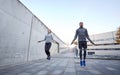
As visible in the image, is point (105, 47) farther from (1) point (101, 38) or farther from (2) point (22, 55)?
(2) point (22, 55)

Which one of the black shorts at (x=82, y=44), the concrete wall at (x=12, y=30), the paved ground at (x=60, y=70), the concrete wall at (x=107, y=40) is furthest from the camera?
the concrete wall at (x=107, y=40)

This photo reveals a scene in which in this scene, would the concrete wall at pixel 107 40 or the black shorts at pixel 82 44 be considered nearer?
the black shorts at pixel 82 44

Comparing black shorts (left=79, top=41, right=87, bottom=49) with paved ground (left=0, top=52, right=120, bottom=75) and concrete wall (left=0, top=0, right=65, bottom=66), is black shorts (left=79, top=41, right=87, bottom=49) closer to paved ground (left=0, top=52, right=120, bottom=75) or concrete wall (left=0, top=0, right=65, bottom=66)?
paved ground (left=0, top=52, right=120, bottom=75)

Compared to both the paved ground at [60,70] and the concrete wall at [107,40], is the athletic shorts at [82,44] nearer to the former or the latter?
the paved ground at [60,70]

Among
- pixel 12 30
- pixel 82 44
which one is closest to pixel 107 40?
pixel 82 44

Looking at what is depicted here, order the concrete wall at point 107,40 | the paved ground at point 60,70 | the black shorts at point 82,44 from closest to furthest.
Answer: the paved ground at point 60,70
the black shorts at point 82,44
the concrete wall at point 107,40

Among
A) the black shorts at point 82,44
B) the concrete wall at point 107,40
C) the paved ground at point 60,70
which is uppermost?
the concrete wall at point 107,40

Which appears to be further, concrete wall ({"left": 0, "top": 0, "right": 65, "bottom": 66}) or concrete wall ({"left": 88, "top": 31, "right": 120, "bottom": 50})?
concrete wall ({"left": 88, "top": 31, "right": 120, "bottom": 50})

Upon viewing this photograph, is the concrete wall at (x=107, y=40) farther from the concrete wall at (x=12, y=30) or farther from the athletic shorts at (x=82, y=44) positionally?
the concrete wall at (x=12, y=30)

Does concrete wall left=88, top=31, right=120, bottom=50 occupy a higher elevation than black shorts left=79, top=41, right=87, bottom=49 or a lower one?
higher

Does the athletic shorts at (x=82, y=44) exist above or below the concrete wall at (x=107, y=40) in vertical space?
below

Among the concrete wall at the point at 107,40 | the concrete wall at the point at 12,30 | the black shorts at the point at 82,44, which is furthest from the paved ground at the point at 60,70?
the concrete wall at the point at 107,40

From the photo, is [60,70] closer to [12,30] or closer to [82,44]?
[82,44]

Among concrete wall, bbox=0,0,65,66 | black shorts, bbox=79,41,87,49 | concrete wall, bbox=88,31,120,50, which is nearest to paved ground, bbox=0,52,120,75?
concrete wall, bbox=0,0,65,66
